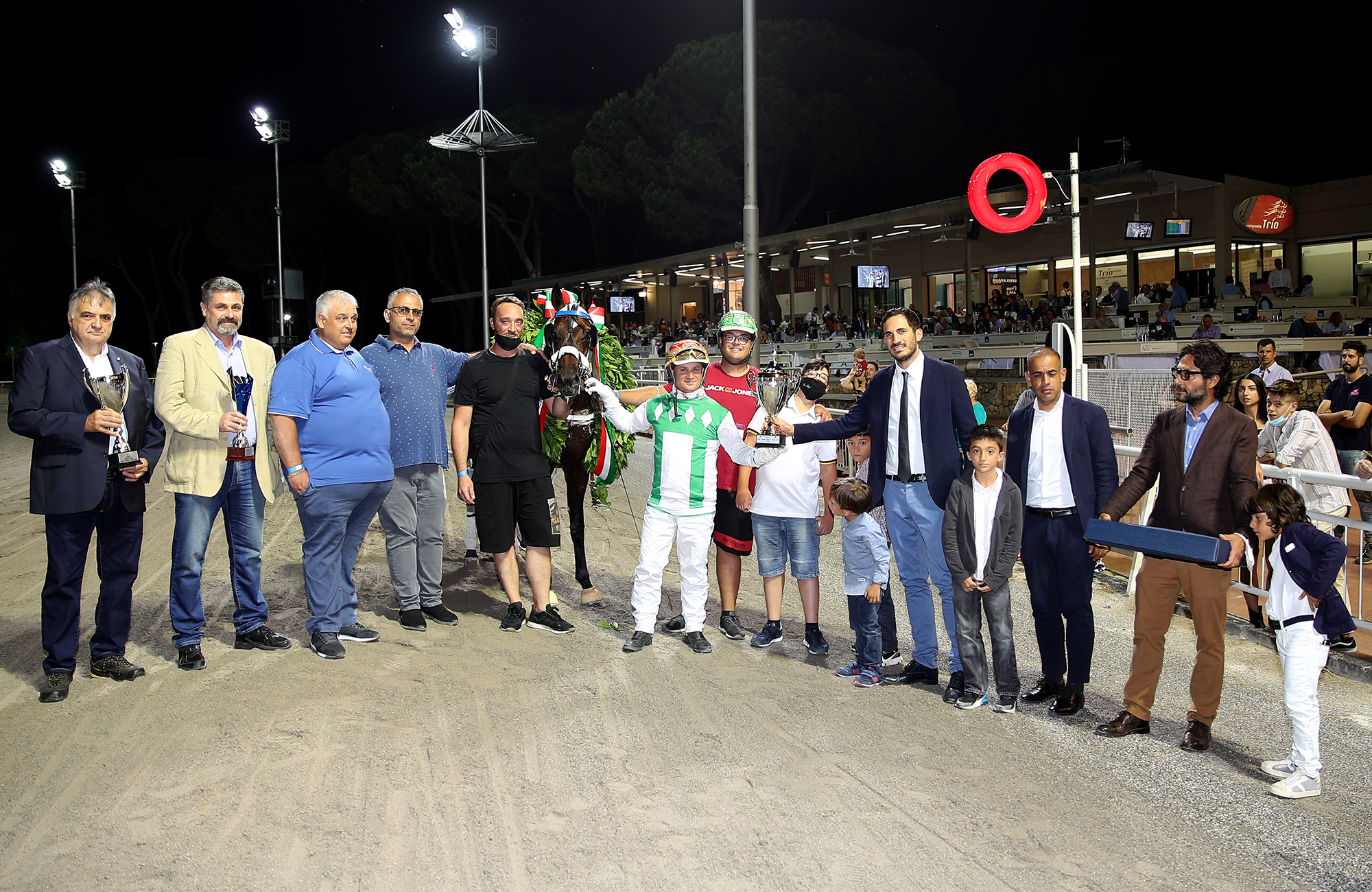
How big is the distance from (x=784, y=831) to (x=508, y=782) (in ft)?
3.50

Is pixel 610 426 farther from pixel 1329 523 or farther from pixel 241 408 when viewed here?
pixel 1329 523

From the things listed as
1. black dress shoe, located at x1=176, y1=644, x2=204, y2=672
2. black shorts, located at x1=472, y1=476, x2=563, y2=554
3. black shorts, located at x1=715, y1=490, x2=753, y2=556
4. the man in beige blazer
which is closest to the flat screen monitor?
black shorts, located at x1=715, y1=490, x2=753, y2=556

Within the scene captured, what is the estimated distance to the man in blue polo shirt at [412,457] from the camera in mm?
5562

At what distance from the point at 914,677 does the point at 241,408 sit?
373 centimetres

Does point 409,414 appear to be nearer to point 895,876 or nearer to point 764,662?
point 764,662

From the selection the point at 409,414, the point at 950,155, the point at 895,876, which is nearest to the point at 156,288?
the point at 950,155

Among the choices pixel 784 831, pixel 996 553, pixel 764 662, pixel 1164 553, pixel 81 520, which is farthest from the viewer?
pixel 764 662

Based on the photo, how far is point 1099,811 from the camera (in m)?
3.31

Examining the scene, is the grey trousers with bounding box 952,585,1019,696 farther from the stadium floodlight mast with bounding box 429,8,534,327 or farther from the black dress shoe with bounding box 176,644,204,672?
the stadium floodlight mast with bounding box 429,8,534,327

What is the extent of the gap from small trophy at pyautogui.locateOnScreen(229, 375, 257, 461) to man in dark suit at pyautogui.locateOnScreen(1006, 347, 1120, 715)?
3.93 m

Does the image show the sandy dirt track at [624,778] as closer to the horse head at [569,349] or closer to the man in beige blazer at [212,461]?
the man in beige blazer at [212,461]

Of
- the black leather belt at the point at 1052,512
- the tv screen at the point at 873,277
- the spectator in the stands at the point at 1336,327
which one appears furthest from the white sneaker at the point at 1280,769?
the tv screen at the point at 873,277

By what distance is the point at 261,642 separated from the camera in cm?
519

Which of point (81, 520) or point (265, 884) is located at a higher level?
point (81, 520)
